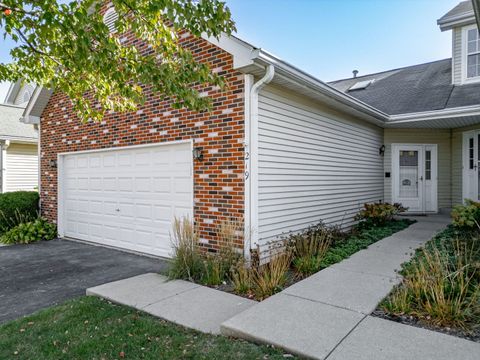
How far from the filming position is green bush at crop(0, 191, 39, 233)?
8945 millimetres

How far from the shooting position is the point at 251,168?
5.20m

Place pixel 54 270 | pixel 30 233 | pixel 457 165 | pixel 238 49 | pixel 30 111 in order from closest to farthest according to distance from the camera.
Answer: pixel 238 49, pixel 54 270, pixel 30 233, pixel 30 111, pixel 457 165

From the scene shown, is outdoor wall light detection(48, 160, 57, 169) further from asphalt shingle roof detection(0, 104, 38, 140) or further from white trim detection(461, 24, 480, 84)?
white trim detection(461, 24, 480, 84)

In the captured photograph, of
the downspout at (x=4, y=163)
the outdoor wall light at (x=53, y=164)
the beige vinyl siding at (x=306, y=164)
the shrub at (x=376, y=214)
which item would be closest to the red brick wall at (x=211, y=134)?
the beige vinyl siding at (x=306, y=164)

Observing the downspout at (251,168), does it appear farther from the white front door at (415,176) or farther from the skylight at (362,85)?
the skylight at (362,85)

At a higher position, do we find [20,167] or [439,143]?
[439,143]

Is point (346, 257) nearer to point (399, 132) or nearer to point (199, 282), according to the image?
point (199, 282)

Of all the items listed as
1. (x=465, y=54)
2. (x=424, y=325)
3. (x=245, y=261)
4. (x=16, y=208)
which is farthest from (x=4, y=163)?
(x=465, y=54)

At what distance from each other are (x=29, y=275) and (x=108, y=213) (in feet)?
7.83

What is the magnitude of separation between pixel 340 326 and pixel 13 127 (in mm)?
15319

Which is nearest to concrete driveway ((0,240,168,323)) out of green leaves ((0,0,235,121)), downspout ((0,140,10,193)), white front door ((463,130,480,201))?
green leaves ((0,0,235,121))

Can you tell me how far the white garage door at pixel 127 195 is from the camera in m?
6.37

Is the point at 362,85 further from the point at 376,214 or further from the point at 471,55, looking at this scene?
the point at 376,214

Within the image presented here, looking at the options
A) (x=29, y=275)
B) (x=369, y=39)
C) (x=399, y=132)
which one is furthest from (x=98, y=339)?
(x=369, y=39)
